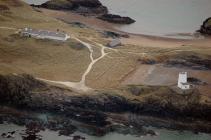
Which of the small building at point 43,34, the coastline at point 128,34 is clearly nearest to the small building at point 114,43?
the coastline at point 128,34

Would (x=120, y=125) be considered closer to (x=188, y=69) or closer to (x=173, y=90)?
(x=173, y=90)

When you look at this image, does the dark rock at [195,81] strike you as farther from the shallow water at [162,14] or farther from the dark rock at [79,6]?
the dark rock at [79,6]

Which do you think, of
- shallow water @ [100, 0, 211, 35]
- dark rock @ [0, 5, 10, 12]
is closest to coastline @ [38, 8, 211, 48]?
shallow water @ [100, 0, 211, 35]

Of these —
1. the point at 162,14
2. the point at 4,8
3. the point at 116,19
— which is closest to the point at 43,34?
the point at 4,8

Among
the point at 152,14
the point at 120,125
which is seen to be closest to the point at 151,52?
the point at 120,125

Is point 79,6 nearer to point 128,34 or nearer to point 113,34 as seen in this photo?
point 128,34

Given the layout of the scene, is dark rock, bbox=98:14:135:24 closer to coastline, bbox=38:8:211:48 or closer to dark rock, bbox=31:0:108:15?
coastline, bbox=38:8:211:48
